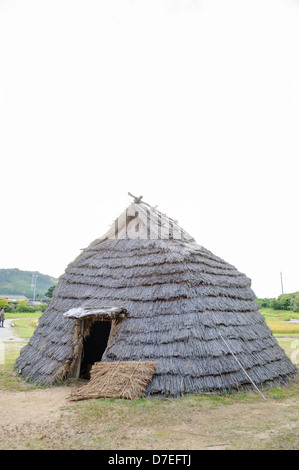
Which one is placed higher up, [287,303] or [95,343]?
[287,303]

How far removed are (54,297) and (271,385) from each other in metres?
7.72

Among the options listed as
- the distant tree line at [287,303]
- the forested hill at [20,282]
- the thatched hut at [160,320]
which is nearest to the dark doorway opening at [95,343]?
the thatched hut at [160,320]

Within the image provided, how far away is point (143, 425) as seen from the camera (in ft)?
20.7

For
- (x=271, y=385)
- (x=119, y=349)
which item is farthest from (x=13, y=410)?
(x=271, y=385)

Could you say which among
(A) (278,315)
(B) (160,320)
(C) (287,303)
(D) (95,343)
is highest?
Answer: (B) (160,320)

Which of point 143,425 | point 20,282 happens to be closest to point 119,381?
point 143,425

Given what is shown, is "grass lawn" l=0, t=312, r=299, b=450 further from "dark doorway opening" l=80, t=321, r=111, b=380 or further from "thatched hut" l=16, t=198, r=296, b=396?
"dark doorway opening" l=80, t=321, r=111, b=380

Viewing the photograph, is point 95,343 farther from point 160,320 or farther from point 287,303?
point 287,303

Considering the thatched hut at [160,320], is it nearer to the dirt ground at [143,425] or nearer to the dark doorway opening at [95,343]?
the dark doorway opening at [95,343]

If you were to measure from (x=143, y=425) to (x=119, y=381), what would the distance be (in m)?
1.99

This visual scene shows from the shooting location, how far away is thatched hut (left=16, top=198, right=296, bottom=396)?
8.43 metres

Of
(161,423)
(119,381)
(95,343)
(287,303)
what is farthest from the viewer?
(287,303)

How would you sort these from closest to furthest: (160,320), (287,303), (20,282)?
(160,320), (287,303), (20,282)

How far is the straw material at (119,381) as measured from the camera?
7953 millimetres
